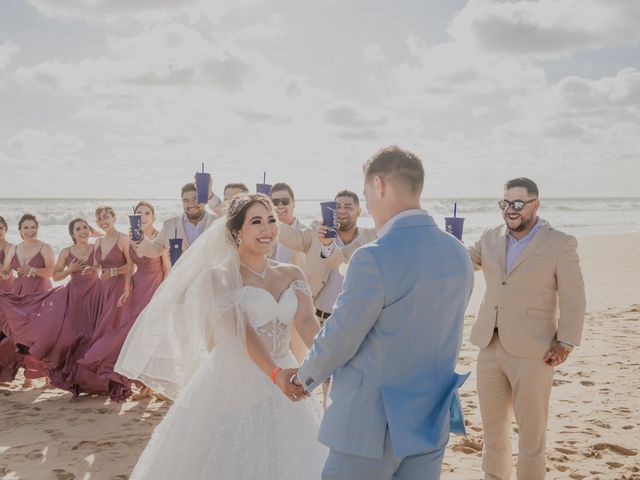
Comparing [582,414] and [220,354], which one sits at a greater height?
[220,354]

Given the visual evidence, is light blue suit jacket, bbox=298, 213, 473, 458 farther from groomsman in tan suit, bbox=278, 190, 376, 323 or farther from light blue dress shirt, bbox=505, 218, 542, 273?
groomsman in tan suit, bbox=278, 190, 376, 323

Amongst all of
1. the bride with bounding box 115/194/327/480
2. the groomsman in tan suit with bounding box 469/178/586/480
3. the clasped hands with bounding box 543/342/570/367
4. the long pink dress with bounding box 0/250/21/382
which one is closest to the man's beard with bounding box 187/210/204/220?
the bride with bounding box 115/194/327/480

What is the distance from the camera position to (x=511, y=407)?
441 cm

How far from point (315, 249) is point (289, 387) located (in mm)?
3410

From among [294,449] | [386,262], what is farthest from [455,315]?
[294,449]

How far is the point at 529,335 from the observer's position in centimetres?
416

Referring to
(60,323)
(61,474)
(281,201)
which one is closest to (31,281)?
(60,323)

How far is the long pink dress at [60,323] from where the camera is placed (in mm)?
7031

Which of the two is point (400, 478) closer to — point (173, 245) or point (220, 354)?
point (220, 354)

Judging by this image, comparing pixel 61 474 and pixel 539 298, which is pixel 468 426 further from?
pixel 61 474

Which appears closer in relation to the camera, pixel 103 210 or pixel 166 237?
pixel 166 237

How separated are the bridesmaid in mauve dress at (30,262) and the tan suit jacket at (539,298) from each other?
6.03 m

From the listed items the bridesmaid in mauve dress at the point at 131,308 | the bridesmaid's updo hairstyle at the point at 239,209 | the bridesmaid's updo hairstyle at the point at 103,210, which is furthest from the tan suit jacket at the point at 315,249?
the bridesmaid's updo hairstyle at the point at 103,210

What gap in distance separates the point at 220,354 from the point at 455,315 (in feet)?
5.88
